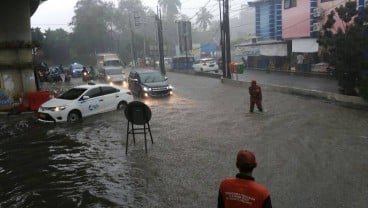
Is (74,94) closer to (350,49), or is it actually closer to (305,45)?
(350,49)

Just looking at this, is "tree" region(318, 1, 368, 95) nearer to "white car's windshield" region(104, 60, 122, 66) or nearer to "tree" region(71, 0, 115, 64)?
"white car's windshield" region(104, 60, 122, 66)

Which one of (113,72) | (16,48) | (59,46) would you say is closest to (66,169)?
(16,48)

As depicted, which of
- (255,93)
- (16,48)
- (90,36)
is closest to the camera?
(255,93)

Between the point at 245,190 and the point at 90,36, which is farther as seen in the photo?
the point at 90,36

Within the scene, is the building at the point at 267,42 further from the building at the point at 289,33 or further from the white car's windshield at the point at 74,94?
the white car's windshield at the point at 74,94

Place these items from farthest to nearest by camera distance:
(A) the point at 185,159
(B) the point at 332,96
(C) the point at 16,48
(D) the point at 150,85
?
1. (C) the point at 16,48
2. (D) the point at 150,85
3. (B) the point at 332,96
4. (A) the point at 185,159

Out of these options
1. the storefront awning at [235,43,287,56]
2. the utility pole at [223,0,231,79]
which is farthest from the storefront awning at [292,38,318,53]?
the utility pole at [223,0,231,79]

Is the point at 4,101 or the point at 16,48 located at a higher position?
the point at 16,48

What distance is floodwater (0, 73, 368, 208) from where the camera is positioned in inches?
342

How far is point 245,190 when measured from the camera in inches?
164

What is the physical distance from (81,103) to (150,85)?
7.24 meters

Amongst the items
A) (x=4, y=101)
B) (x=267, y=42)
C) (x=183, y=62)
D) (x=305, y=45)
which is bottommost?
(x=4, y=101)

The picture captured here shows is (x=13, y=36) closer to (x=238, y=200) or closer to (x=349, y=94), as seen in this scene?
(x=349, y=94)

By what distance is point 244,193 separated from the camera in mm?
4168
